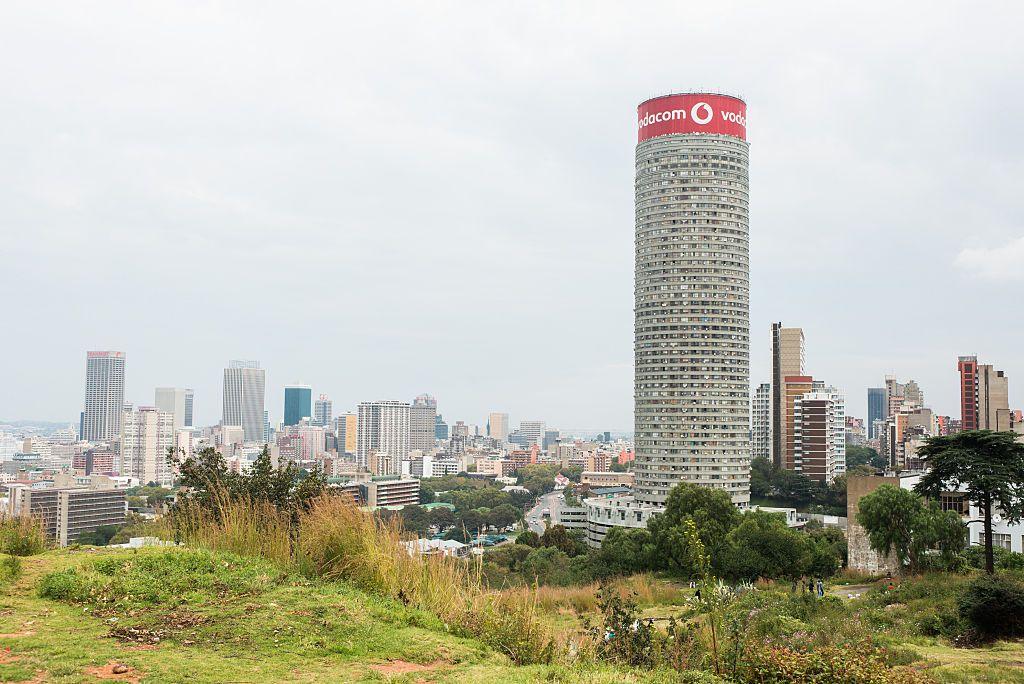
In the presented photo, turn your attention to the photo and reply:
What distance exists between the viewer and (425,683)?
4.30 m

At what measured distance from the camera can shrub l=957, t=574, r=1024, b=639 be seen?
859cm

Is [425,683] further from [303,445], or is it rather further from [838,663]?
[303,445]

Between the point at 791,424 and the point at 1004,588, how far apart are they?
71.9 meters

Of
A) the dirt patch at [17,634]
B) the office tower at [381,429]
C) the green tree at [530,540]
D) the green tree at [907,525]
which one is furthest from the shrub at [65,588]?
the office tower at [381,429]

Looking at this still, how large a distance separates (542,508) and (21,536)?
90.6m

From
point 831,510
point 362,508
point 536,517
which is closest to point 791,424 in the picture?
point 831,510

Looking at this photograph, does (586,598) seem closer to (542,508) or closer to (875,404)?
(542,508)

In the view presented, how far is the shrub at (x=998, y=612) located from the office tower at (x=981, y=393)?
44877mm

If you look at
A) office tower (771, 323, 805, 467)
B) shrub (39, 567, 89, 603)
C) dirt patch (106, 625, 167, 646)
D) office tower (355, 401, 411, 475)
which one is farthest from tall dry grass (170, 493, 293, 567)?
office tower (355, 401, 411, 475)

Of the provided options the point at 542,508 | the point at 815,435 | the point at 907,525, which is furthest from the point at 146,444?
the point at 907,525

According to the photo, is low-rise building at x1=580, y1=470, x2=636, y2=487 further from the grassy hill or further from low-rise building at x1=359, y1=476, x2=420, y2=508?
the grassy hill

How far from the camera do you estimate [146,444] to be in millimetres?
141000

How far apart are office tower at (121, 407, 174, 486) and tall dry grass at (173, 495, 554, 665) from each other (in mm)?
143010

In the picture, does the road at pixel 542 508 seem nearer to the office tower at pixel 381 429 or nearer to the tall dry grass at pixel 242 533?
the tall dry grass at pixel 242 533
